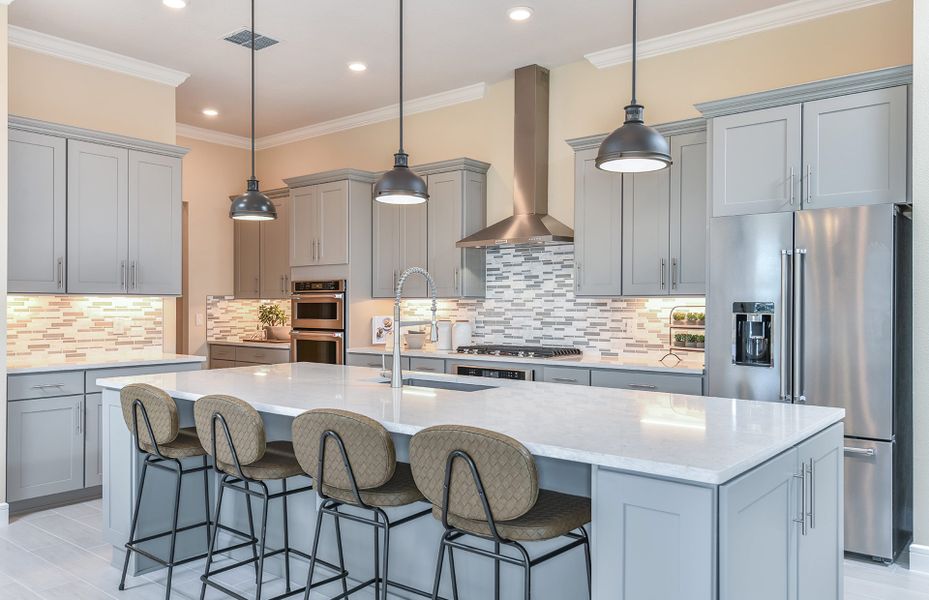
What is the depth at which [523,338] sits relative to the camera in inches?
225

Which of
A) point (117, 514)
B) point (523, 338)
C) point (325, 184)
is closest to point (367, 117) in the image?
point (325, 184)

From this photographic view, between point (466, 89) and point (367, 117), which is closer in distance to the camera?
point (466, 89)

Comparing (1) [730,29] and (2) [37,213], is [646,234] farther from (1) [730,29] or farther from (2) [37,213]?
(2) [37,213]

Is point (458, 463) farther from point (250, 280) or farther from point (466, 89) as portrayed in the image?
point (250, 280)

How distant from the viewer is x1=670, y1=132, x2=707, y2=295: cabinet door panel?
446 centimetres

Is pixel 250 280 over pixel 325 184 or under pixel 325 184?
under

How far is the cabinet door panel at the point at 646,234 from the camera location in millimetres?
4633

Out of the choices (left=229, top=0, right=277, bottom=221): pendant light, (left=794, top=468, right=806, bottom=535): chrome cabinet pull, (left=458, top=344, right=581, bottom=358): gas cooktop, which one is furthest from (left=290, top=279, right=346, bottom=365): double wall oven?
(left=794, top=468, right=806, bottom=535): chrome cabinet pull

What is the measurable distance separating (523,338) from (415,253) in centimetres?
118

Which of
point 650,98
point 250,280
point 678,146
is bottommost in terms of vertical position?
point 250,280

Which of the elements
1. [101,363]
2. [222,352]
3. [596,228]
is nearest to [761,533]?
[596,228]

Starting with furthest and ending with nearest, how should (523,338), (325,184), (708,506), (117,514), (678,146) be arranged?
1. (325,184)
2. (523,338)
3. (678,146)
4. (117,514)
5. (708,506)

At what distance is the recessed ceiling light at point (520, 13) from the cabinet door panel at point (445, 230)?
1.46 metres

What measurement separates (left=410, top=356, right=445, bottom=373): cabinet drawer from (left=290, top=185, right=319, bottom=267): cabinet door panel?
148cm
